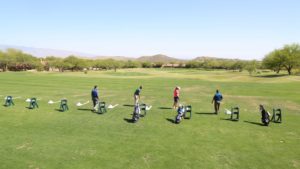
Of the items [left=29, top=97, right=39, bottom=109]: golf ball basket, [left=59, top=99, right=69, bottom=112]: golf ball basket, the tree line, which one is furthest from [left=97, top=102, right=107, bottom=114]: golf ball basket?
the tree line

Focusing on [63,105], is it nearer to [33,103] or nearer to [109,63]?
[33,103]

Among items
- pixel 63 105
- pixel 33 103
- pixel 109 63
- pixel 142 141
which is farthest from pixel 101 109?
pixel 109 63

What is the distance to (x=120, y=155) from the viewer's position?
12.5m

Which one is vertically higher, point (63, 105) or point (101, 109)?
point (63, 105)

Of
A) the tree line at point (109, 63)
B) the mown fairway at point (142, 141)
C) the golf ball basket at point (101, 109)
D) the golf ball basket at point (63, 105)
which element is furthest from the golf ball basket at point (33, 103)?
the tree line at point (109, 63)

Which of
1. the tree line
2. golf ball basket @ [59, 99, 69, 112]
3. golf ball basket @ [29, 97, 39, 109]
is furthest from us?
the tree line

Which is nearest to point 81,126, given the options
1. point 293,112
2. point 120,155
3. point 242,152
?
point 120,155

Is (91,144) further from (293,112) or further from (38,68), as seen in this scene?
(38,68)

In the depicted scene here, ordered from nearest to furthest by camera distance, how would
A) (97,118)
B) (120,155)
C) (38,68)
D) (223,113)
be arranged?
(120,155) < (97,118) < (223,113) < (38,68)

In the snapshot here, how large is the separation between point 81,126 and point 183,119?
7.58 metres

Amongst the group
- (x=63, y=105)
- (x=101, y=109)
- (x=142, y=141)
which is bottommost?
(x=142, y=141)

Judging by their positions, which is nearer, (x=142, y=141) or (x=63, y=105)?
(x=142, y=141)

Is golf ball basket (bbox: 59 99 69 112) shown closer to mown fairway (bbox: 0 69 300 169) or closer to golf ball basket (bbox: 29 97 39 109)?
mown fairway (bbox: 0 69 300 169)

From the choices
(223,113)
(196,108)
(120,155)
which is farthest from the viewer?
(196,108)
